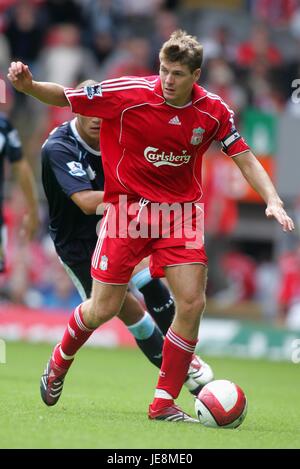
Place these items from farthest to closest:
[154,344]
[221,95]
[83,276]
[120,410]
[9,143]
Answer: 1. [221,95]
2. [9,143]
3. [83,276]
4. [154,344]
5. [120,410]

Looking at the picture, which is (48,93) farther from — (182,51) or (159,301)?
(159,301)

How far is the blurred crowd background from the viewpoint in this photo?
15773mm

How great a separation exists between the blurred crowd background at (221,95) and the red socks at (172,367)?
7921mm

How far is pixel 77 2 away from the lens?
19.2m

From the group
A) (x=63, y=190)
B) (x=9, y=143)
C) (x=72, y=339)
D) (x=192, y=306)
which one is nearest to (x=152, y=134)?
(x=192, y=306)

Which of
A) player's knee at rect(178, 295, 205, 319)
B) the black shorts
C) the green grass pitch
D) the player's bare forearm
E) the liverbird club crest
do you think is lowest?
the green grass pitch

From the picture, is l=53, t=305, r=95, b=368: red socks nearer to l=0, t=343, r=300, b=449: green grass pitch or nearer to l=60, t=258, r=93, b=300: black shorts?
l=0, t=343, r=300, b=449: green grass pitch

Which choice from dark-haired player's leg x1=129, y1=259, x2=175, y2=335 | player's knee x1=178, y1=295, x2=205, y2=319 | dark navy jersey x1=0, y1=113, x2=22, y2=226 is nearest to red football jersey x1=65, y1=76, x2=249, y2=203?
player's knee x1=178, y1=295, x2=205, y2=319

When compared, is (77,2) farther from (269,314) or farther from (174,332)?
(174,332)

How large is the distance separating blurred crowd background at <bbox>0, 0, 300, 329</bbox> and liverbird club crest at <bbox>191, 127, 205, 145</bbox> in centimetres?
777

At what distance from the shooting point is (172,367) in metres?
7.19

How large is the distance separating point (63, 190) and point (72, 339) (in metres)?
1.18

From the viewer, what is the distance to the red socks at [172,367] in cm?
716

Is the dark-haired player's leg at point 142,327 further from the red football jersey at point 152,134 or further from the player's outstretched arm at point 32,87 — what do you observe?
the player's outstretched arm at point 32,87
